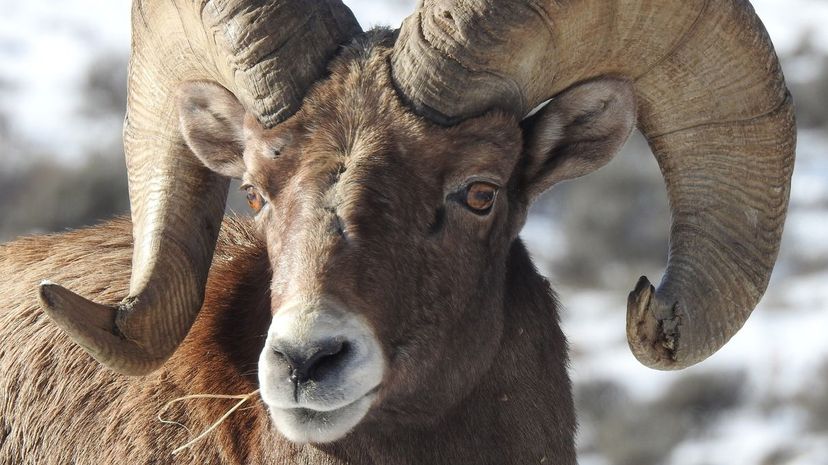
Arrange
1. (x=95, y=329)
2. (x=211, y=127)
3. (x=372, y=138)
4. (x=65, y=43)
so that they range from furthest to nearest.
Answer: (x=65, y=43) → (x=211, y=127) → (x=95, y=329) → (x=372, y=138)

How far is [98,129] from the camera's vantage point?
26969 mm

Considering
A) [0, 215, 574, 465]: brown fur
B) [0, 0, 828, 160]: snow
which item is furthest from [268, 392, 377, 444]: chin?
[0, 0, 828, 160]: snow

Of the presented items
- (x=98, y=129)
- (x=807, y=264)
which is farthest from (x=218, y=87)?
(x=98, y=129)

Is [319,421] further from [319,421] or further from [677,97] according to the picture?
[677,97]

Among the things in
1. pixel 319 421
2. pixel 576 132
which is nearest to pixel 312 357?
pixel 319 421

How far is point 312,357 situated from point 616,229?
19740 mm

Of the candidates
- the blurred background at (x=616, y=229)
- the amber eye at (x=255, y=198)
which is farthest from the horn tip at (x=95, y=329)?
the blurred background at (x=616, y=229)

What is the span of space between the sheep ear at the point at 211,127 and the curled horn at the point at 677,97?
110 cm

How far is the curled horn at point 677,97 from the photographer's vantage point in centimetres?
590

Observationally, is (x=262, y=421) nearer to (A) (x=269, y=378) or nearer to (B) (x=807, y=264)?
(A) (x=269, y=378)

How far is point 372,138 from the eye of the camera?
229 inches

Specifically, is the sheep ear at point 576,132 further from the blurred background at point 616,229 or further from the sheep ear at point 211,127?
the blurred background at point 616,229

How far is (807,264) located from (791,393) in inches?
164

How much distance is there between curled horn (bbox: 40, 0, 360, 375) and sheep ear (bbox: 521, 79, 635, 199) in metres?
1.06
